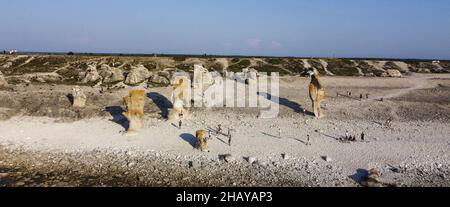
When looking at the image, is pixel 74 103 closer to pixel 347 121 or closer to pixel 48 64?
pixel 347 121

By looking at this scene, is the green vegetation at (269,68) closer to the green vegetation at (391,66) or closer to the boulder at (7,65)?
the green vegetation at (391,66)

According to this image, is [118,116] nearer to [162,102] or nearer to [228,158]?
[162,102]

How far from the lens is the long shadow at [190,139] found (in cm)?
3069

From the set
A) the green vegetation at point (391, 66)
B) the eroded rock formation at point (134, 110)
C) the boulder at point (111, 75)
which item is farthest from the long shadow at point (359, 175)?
the green vegetation at point (391, 66)

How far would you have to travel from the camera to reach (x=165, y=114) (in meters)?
38.5

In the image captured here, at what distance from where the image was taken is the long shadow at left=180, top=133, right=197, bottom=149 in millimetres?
30688

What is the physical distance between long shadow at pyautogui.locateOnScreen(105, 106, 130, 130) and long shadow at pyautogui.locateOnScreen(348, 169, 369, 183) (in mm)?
18353

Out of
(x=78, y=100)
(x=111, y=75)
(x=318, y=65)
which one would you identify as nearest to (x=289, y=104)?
(x=78, y=100)

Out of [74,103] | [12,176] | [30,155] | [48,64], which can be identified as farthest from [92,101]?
[48,64]

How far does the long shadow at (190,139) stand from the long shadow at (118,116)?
5356 millimetres

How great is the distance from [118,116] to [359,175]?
71.4ft

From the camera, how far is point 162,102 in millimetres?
42062
